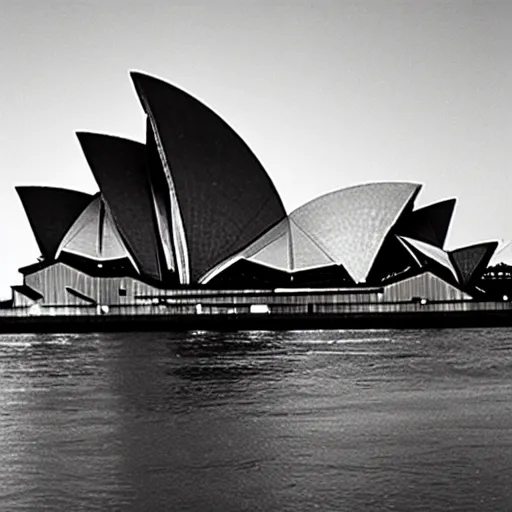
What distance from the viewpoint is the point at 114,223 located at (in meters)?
47.4

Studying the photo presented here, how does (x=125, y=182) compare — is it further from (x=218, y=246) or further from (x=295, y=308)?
(x=295, y=308)

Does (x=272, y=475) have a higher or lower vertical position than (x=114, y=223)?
lower

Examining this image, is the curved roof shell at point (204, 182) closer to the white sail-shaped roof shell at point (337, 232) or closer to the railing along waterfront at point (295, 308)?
the white sail-shaped roof shell at point (337, 232)

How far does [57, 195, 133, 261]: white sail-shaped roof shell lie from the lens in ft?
165

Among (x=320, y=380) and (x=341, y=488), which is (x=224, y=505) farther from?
(x=320, y=380)

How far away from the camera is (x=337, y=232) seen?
159ft

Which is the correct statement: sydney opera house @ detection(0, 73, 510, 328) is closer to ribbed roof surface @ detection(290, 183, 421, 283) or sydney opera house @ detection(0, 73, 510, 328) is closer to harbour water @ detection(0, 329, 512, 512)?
ribbed roof surface @ detection(290, 183, 421, 283)

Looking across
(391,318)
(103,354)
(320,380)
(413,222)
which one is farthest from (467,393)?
(413,222)

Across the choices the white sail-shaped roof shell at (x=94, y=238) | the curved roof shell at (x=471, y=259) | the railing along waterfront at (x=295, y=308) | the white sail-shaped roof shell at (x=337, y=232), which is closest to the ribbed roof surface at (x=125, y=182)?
the white sail-shaped roof shell at (x=94, y=238)

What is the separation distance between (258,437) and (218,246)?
38.2m

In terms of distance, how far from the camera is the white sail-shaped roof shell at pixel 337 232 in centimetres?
4762

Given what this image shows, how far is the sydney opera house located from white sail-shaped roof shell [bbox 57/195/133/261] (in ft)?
0.21

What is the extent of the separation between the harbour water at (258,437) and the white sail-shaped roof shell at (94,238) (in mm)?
32333

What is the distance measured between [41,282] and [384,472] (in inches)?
1743
